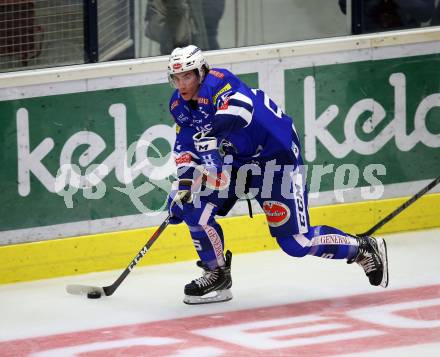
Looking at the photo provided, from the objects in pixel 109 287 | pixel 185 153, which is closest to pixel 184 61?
pixel 185 153

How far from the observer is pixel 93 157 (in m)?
7.06

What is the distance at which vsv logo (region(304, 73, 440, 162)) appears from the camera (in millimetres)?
7520

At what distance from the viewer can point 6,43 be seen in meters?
6.89

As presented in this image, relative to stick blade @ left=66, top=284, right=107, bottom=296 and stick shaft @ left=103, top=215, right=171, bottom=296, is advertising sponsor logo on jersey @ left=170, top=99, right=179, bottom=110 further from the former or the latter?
stick blade @ left=66, top=284, right=107, bottom=296

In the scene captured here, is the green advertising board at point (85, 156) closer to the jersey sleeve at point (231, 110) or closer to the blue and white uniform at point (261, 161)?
the blue and white uniform at point (261, 161)

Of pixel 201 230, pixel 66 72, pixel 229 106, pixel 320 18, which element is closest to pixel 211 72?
pixel 229 106

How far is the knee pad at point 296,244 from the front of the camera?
608 cm

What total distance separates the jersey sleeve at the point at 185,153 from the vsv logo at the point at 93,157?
0.94 meters

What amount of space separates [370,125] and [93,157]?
5.64 ft

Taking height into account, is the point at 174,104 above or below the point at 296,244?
above

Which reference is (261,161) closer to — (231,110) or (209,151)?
(209,151)

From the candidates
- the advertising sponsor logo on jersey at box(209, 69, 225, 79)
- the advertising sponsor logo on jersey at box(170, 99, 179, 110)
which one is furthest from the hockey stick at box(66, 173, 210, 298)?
the advertising sponsor logo on jersey at box(209, 69, 225, 79)

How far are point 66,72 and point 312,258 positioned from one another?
1.72 metres

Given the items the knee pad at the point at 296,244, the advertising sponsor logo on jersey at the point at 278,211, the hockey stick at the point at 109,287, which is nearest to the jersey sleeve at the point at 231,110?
the advertising sponsor logo on jersey at the point at 278,211
